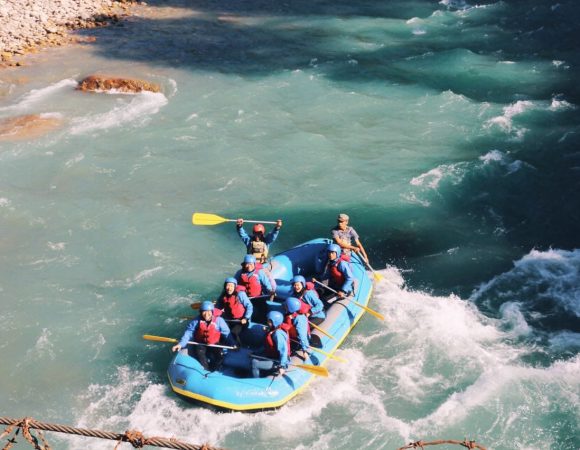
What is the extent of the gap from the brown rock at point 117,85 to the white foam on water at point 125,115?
33 cm


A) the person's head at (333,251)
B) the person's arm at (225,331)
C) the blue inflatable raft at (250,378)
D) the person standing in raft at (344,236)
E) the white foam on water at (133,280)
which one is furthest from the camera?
the white foam on water at (133,280)

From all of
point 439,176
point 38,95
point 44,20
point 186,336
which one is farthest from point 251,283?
point 44,20

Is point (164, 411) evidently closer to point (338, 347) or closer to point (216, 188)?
point (338, 347)

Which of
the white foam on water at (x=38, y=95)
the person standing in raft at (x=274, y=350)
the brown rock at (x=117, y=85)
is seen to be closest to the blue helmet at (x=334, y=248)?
the person standing in raft at (x=274, y=350)

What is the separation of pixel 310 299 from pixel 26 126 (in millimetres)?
12134

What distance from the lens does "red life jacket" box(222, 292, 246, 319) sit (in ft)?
35.2

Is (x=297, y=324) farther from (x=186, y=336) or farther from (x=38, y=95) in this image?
(x=38, y=95)

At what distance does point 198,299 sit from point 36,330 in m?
3.04

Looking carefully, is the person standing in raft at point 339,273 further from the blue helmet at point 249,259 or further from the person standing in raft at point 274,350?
the person standing in raft at point 274,350

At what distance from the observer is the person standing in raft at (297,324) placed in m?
10.2

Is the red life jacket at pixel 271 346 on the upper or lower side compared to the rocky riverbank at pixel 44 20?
lower

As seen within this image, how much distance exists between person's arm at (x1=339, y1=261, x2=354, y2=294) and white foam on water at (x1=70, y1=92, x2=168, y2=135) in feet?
32.6

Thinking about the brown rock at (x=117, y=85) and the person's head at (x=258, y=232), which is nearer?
the person's head at (x=258, y=232)

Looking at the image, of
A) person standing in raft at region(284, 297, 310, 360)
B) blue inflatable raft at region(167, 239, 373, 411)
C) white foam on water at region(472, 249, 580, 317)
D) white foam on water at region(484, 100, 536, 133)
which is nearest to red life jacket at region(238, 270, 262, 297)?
blue inflatable raft at region(167, 239, 373, 411)
